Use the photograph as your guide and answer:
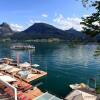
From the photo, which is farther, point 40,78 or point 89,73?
point 89,73

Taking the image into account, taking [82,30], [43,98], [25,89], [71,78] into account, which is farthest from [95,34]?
[71,78]

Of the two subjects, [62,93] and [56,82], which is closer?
[62,93]

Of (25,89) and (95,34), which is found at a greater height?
(95,34)

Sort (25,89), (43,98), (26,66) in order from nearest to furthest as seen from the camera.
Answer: (43,98), (25,89), (26,66)

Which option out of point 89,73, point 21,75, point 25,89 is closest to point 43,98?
point 25,89

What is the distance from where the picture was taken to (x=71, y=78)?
7119cm

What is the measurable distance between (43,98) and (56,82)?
3010 centimetres

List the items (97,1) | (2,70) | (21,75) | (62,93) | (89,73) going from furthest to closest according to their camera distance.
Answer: (89,73) < (2,70) < (21,75) < (62,93) < (97,1)

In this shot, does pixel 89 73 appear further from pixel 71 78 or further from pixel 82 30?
pixel 82 30

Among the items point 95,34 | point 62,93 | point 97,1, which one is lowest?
point 62,93

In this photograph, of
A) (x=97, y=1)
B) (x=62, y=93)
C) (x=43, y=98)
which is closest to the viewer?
(x=97, y=1)

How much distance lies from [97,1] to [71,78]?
54.5 m

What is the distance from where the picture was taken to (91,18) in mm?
18875

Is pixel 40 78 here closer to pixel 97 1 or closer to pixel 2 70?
pixel 2 70
